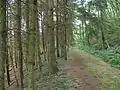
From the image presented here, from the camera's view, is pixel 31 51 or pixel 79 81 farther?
pixel 79 81

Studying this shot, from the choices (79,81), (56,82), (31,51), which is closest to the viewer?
(31,51)

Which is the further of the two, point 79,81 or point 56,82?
point 56,82

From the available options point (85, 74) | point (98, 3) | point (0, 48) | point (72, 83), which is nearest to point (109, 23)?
point (98, 3)

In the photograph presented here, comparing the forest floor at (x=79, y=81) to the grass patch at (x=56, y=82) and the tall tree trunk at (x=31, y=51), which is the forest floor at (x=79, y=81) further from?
the tall tree trunk at (x=31, y=51)

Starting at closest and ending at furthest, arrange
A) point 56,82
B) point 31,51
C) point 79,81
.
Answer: point 31,51
point 79,81
point 56,82

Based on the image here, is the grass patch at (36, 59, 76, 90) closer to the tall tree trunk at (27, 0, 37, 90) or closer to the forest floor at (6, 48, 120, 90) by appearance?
the forest floor at (6, 48, 120, 90)

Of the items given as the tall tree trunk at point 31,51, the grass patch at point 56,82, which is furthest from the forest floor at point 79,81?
the tall tree trunk at point 31,51

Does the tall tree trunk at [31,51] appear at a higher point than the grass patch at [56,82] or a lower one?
higher

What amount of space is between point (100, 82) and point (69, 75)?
87.3 inches

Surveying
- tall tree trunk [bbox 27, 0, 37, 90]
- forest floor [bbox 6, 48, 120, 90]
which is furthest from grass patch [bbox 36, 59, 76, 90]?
tall tree trunk [bbox 27, 0, 37, 90]

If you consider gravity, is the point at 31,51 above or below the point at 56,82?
above

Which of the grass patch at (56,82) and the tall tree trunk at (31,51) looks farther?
the grass patch at (56,82)

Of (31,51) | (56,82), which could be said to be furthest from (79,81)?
(31,51)

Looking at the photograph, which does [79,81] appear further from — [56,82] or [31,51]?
[31,51]
